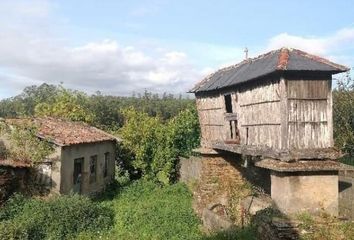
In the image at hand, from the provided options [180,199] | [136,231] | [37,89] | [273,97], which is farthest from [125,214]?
[37,89]

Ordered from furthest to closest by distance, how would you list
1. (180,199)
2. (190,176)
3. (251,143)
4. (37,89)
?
(37,89)
(190,176)
(180,199)
(251,143)

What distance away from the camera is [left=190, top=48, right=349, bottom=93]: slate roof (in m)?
13.1

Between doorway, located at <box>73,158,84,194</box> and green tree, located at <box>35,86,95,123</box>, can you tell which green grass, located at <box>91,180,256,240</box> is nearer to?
doorway, located at <box>73,158,84,194</box>

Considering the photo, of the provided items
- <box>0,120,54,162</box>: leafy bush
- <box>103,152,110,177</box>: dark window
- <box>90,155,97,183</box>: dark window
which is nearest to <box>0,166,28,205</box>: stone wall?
<box>0,120,54,162</box>: leafy bush

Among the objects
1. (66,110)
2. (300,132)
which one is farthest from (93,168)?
(300,132)

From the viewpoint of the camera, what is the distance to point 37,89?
226ft

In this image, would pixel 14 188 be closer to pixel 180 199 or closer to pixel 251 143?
pixel 180 199

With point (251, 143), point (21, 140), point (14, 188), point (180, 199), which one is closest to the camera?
point (251, 143)

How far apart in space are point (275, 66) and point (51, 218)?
362 inches

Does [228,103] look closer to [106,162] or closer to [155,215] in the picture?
[155,215]

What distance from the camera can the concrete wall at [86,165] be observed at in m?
19.5

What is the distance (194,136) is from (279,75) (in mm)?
13361

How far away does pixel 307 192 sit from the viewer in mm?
13234

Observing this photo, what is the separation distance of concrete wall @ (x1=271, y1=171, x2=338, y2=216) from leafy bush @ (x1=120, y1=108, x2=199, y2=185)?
42.0 ft
